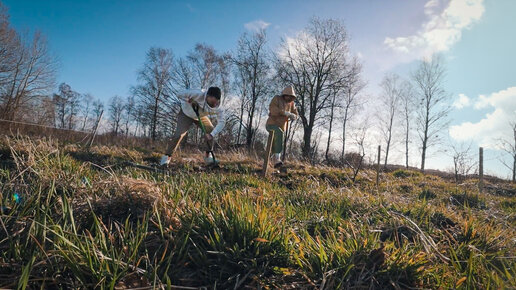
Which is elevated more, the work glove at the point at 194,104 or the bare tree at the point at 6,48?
the bare tree at the point at 6,48

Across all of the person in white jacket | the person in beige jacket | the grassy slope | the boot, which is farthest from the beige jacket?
the grassy slope

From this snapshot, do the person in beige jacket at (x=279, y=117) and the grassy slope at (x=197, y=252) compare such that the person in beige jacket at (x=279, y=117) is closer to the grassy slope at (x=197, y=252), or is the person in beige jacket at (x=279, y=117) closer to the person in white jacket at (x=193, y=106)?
the person in white jacket at (x=193, y=106)

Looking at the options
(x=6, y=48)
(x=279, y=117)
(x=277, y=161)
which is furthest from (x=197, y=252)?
(x=6, y=48)

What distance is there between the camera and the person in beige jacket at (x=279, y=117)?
695 cm

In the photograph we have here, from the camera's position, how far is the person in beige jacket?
6946 mm

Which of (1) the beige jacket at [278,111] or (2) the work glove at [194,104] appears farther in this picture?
(1) the beige jacket at [278,111]

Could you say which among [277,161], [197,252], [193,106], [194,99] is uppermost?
[194,99]

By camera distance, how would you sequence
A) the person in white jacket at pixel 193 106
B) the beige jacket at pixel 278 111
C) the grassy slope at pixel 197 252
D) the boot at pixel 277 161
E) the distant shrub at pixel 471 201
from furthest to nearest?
the beige jacket at pixel 278 111 < the boot at pixel 277 161 < the person in white jacket at pixel 193 106 < the distant shrub at pixel 471 201 < the grassy slope at pixel 197 252

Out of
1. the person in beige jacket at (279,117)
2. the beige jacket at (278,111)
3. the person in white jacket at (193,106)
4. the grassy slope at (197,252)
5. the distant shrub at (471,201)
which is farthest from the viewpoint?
the beige jacket at (278,111)

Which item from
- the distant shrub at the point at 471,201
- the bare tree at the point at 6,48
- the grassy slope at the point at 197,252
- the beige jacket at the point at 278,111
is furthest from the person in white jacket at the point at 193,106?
the bare tree at the point at 6,48

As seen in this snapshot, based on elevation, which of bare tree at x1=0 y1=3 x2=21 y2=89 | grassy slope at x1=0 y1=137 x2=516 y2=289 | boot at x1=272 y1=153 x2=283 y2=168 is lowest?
grassy slope at x1=0 y1=137 x2=516 y2=289

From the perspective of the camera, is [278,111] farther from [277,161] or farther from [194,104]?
[194,104]

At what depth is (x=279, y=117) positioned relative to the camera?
7270 mm

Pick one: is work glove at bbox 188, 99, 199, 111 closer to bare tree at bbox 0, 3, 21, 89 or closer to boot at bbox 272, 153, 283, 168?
boot at bbox 272, 153, 283, 168
